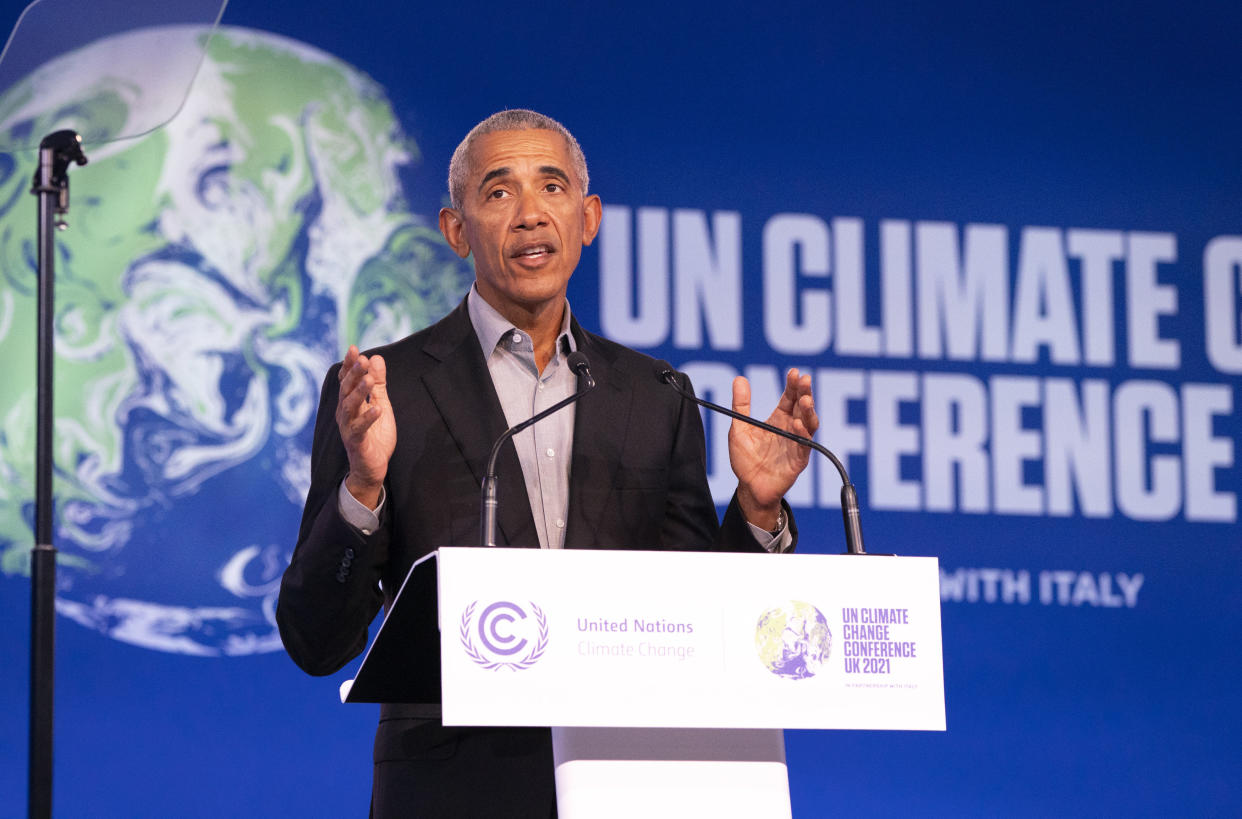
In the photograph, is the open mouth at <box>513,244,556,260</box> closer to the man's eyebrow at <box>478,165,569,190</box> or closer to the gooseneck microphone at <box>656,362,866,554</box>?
the man's eyebrow at <box>478,165,569,190</box>

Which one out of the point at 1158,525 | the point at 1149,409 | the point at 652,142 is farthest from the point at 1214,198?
the point at 652,142

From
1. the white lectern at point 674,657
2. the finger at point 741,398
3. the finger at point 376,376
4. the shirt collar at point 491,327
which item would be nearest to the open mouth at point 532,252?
the shirt collar at point 491,327

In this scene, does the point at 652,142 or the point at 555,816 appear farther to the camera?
the point at 652,142

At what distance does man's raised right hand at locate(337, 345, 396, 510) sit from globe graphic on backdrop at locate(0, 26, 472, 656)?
1.73 meters

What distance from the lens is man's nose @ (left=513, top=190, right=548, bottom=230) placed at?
226 centimetres

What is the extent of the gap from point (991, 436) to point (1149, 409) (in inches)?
18.9

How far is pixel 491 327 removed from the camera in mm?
2307

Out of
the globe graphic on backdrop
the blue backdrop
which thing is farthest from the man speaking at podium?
the blue backdrop

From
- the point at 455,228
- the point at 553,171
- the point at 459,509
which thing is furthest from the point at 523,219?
the point at 459,509

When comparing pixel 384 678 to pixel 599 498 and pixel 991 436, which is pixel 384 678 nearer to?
pixel 599 498

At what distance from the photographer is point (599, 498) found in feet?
7.04

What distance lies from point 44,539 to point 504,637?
875mm

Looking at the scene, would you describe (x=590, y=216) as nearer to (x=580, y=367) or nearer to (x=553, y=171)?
(x=553, y=171)

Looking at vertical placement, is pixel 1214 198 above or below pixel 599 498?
above
